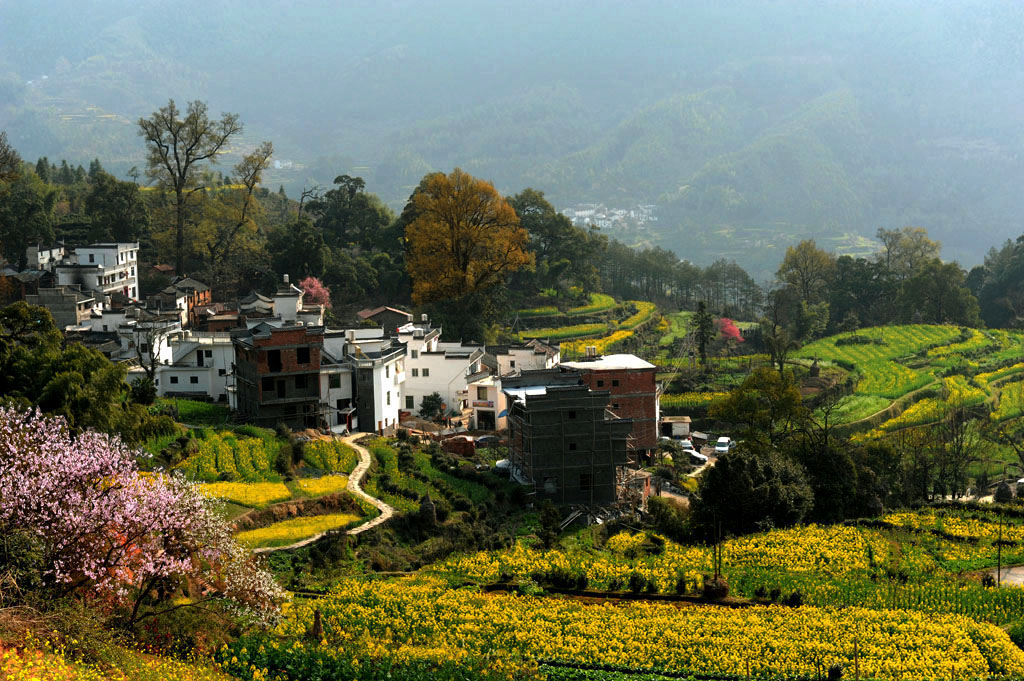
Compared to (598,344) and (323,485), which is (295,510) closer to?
(323,485)

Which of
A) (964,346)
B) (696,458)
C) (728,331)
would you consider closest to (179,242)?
(696,458)

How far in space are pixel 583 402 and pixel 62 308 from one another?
28395 millimetres

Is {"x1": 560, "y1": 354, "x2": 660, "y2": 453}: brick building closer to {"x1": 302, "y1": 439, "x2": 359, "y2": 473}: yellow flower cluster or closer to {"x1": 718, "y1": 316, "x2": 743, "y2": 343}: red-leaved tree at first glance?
{"x1": 302, "y1": 439, "x2": 359, "y2": 473}: yellow flower cluster

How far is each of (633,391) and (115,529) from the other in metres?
27.8

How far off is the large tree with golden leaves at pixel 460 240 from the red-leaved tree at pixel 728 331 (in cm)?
1763

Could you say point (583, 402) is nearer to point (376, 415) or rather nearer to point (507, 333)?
point (376, 415)

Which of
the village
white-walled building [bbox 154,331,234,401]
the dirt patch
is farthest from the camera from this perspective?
white-walled building [bbox 154,331,234,401]

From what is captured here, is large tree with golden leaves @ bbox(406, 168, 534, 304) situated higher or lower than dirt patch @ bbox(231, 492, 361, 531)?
higher

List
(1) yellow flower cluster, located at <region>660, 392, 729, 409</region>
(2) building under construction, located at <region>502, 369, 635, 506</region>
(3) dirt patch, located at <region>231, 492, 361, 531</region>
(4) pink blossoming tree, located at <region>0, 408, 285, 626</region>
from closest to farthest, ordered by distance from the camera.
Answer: (4) pink blossoming tree, located at <region>0, 408, 285, 626</region>, (3) dirt patch, located at <region>231, 492, 361, 531</region>, (2) building under construction, located at <region>502, 369, 635, 506</region>, (1) yellow flower cluster, located at <region>660, 392, 729, 409</region>

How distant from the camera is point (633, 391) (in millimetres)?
43656

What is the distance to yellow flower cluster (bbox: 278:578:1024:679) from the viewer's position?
64.7ft

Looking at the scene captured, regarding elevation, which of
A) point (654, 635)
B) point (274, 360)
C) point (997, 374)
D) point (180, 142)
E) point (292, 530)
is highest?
point (180, 142)

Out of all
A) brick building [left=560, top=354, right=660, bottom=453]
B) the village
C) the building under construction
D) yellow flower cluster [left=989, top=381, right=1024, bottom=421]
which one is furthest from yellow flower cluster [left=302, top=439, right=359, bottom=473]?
yellow flower cluster [left=989, top=381, right=1024, bottom=421]

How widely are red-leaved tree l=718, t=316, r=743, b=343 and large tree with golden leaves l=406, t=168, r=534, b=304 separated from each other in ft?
57.8
